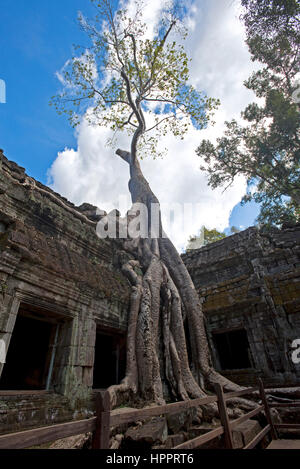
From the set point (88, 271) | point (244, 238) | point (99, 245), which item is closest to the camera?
point (88, 271)

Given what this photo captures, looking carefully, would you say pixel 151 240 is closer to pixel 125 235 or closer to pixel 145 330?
pixel 125 235

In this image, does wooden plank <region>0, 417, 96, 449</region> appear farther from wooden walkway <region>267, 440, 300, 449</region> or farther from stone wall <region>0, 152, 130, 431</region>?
wooden walkway <region>267, 440, 300, 449</region>

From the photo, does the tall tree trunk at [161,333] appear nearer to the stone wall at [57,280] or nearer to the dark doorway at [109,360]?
the stone wall at [57,280]

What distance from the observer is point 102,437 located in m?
1.45

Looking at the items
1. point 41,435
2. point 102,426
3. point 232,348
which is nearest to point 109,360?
point 232,348

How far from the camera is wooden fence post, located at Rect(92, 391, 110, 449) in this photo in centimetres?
144

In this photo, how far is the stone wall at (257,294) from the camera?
20.1ft

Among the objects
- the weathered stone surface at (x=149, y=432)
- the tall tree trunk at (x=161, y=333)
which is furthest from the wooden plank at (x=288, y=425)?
the weathered stone surface at (x=149, y=432)

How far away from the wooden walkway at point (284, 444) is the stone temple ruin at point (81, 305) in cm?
250

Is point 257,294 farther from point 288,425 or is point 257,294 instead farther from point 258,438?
point 258,438

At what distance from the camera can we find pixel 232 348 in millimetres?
7426
